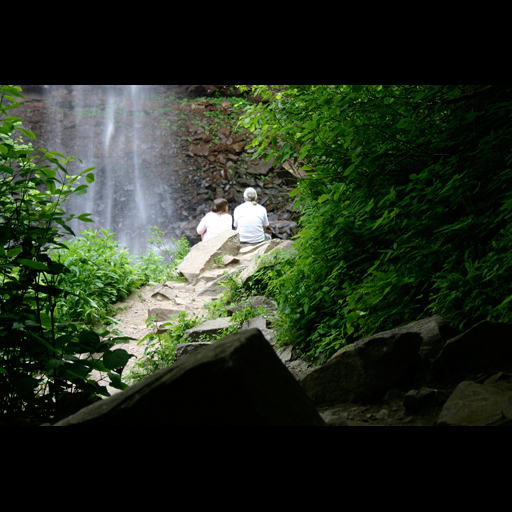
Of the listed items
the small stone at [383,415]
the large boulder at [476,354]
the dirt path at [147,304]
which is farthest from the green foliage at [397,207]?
the dirt path at [147,304]

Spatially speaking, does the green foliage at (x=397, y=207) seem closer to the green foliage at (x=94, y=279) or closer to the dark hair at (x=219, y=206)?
the green foliage at (x=94, y=279)

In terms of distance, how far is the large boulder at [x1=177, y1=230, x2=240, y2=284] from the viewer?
8.46 m

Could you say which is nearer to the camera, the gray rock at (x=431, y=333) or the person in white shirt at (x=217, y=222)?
the gray rock at (x=431, y=333)

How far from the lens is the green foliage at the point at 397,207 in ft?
Result: 8.06

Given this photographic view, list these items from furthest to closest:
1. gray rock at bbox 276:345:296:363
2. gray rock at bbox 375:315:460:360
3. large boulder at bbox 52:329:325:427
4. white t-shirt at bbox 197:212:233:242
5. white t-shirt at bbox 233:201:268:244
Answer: white t-shirt at bbox 197:212:233:242 → white t-shirt at bbox 233:201:268:244 → gray rock at bbox 276:345:296:363 → gray rock at bbox 375:315:460:360 → large boulder at bbox 52:329:325:427

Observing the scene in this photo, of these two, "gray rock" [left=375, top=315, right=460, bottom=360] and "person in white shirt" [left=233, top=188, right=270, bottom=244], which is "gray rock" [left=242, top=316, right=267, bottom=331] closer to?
"gray rock" [left=375, top=315, right=460, bottom=360]

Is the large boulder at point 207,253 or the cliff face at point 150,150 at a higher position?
the cliff face at point 150,150

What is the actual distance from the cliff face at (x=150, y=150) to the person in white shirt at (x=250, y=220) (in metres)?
5.72

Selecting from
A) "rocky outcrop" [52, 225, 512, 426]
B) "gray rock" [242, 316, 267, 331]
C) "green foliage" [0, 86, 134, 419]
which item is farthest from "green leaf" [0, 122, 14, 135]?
"gray rock" [242, 316, 267, 331]

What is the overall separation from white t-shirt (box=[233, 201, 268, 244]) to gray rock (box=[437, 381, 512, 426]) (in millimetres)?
7857

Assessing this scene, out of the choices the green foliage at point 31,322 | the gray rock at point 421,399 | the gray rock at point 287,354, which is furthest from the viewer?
the gray rock at point 287,354
